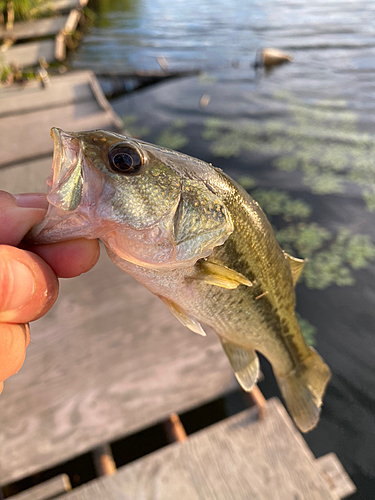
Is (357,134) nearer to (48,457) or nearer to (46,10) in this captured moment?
(48,457)

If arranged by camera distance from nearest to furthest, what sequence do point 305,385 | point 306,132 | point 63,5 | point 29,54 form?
point 305,385 < point 306,132 < point 29,54 < point 63,5

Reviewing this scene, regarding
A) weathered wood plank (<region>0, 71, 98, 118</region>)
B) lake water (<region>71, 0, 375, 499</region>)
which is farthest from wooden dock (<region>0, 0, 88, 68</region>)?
weathered wood plank (<region>0, 71, 98, 118</region>)

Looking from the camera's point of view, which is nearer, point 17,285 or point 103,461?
point 17,285

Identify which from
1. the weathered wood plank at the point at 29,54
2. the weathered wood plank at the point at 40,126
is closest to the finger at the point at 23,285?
the weathered wood plank at the point at 40,126

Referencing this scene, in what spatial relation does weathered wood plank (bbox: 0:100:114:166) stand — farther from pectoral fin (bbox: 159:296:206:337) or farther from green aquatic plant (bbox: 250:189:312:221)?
pectoral fin (bbox: 159:296:206:337)

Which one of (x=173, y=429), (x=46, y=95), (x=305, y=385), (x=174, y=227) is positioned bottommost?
(x=173, y=429)

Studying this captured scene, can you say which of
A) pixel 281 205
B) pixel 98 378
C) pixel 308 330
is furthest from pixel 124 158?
pixel 281 205

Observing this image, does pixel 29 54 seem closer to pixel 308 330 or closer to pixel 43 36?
pixel 43 36
